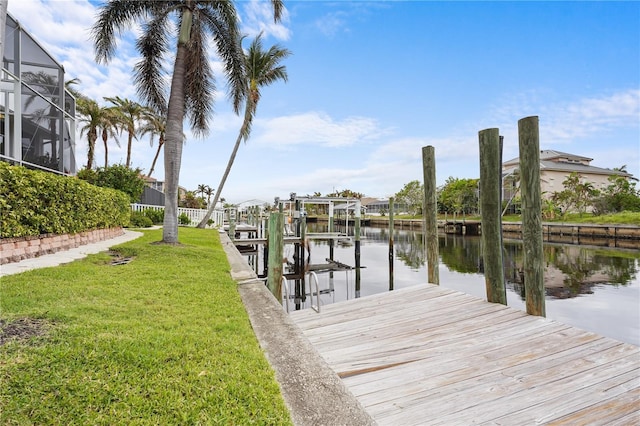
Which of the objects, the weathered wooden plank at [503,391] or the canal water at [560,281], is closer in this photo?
the weathered wooden plank at [503,391]

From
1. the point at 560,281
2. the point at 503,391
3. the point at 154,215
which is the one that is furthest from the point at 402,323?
the point at 154,215

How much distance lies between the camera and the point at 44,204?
6.55 metres

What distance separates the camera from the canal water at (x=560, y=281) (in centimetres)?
860

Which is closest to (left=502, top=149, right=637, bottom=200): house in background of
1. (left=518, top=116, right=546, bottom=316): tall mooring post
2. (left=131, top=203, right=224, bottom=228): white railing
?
(left=131, top=203, right=224, bottom=228): white railing

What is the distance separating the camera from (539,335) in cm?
359

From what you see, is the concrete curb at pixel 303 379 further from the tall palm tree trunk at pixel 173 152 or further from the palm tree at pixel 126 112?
the palm tree at pixel 126 112

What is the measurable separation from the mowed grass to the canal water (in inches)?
133

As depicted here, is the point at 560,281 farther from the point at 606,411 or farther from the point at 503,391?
the point at 503,391

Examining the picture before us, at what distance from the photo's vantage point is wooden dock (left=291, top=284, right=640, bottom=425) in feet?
7.57

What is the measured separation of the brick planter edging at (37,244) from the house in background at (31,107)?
2.17 m

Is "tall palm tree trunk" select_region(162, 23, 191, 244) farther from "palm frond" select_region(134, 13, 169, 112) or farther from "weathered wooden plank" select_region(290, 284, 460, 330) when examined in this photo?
"weathered wooden plank" select_region(290, 284, 460, 330)

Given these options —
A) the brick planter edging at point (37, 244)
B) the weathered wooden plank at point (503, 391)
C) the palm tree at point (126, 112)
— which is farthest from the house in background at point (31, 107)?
the palm tree at point (126, 112)

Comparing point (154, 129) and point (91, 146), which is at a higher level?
point (154, 129)

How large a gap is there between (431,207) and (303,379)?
425 centimetres
